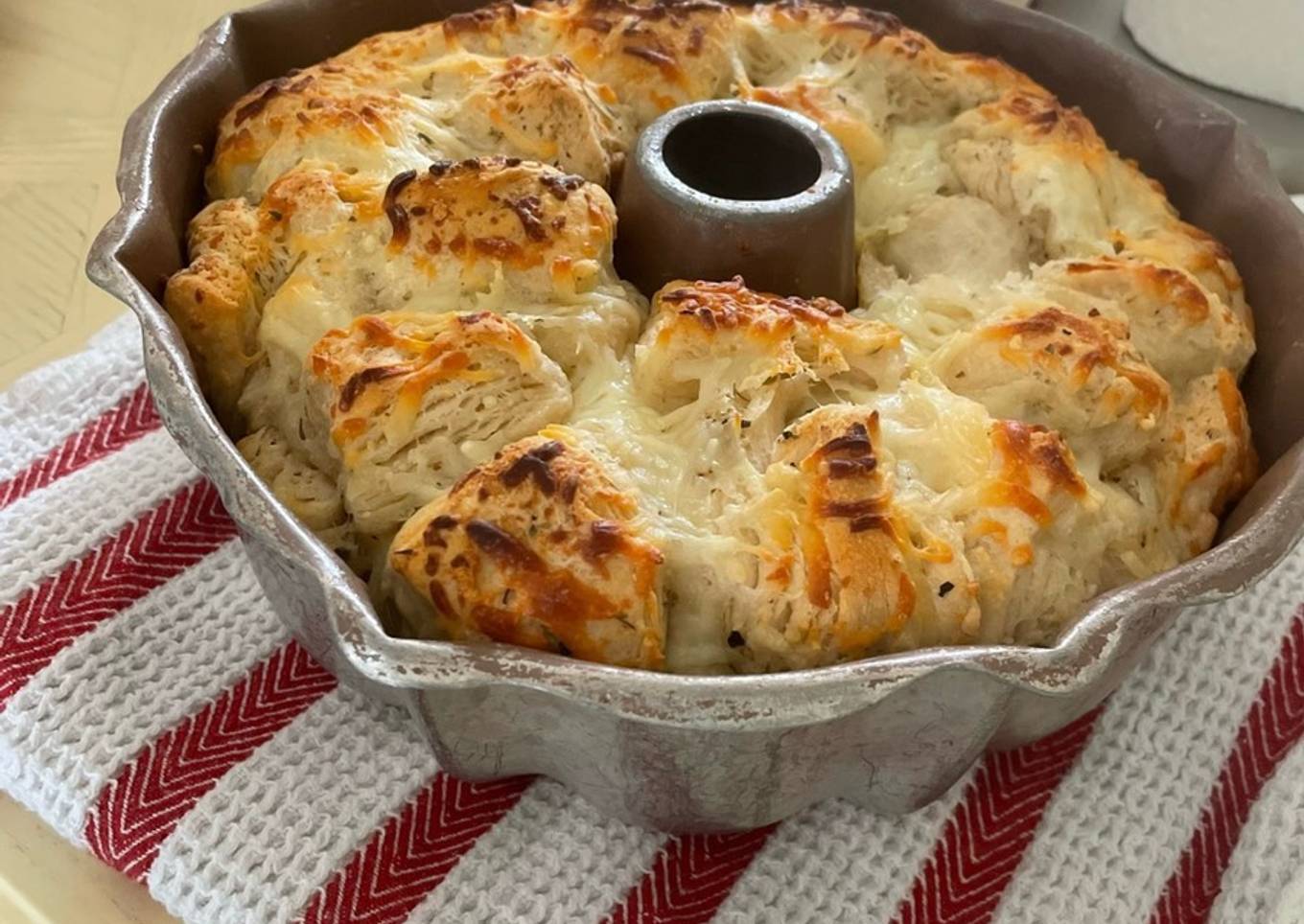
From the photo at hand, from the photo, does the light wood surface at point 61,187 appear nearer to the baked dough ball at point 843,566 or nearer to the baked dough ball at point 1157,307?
the baked dough ball at point 843,566

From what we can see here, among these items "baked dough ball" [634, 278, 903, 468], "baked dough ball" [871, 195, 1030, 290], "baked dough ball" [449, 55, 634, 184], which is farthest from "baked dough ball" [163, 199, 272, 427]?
"baked dough ball" [871, 195, 1030, 290]

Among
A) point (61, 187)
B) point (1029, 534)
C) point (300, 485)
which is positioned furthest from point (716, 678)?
point (61, 187)

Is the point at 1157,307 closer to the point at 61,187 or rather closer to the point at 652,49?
the point at 652,49

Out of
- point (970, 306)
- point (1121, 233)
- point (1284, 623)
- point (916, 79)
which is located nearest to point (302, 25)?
point (916, 79)

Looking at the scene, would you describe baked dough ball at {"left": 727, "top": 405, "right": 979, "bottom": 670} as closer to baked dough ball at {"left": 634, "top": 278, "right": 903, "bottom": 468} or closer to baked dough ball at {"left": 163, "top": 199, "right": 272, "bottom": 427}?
baked dough ball at {"left": 634, "top": 278, "right": 903, "bottom": 468}

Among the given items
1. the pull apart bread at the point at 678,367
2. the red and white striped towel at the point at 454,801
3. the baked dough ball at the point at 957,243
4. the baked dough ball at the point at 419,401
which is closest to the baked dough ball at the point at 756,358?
the pull apart bread at the point at 678,367

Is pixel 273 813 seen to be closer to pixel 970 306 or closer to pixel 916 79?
pixel 970 306
